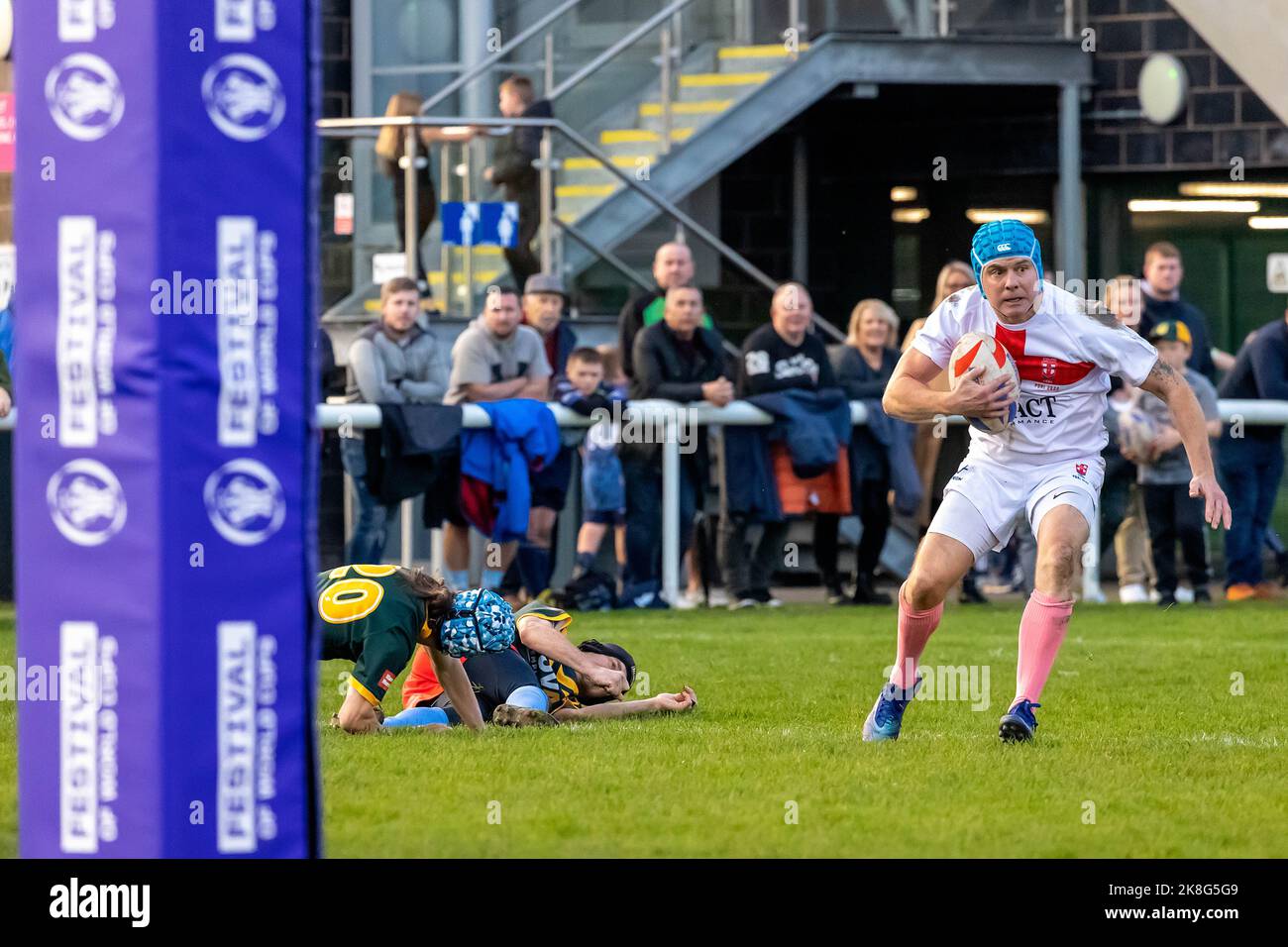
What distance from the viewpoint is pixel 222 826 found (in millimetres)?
5348

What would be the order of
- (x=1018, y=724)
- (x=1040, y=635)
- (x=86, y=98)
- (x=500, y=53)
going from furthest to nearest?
(x=500, y=53), (x=1018, y=724), (x=1040, y=635), (x=86, y=98)

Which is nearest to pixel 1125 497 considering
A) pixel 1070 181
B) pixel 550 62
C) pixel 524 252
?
pixel 1070 181

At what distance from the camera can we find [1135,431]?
1567 cm

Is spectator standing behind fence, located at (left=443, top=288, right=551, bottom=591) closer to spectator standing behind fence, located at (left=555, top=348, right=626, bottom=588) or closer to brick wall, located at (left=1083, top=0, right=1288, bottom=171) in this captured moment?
spectator standing behind fence, located at (left=555, top=348, right=626, bottom=588)

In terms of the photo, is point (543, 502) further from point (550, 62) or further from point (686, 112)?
point (686, 112)

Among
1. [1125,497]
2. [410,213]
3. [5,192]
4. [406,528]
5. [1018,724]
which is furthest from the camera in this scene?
[5,192]

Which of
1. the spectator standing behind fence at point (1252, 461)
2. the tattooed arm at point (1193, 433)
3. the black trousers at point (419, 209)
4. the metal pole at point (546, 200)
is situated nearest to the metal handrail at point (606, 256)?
the metal pole at point (546, 200)

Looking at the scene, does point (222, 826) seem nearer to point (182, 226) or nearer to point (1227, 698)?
point (182, 226)

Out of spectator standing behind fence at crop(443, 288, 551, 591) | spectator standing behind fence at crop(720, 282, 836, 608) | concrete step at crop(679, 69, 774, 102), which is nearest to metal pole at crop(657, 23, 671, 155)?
concrete step at crop(679, 69, 774, 102)

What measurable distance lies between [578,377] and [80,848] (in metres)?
9.89

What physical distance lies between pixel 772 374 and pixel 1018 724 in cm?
682
